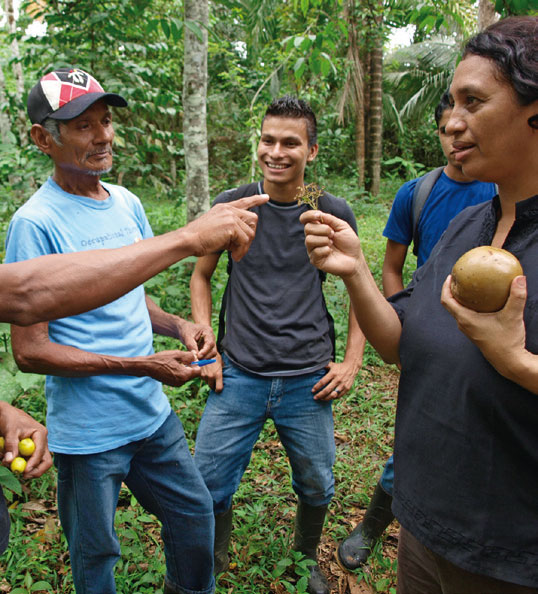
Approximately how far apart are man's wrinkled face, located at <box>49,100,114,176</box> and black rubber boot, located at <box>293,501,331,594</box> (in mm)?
1879

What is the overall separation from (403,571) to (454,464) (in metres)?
0.53

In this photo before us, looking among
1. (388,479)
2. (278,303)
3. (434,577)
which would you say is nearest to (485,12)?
(278,303)

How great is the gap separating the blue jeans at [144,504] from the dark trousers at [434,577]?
2.81 feet

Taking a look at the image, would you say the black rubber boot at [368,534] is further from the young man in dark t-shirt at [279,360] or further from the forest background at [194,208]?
the young man in dark t-shirt at [279,360]

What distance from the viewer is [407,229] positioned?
2.63 metres

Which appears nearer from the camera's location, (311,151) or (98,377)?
(98,377)

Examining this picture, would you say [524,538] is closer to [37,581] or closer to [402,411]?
[402,411]

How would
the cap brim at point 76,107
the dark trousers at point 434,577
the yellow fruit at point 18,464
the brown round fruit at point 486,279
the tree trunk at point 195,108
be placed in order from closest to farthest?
the brown round fruit at point 486,279
the dark trousers at point 434,577
the yellow fruit at point 18,464
the cap brim at point 76,107
the tree trunk at point 195,108

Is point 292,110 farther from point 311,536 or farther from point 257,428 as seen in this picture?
point 311,536

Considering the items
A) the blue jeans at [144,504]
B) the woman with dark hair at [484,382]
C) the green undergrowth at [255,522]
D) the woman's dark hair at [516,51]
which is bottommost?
the green undergrowth at [255,522]

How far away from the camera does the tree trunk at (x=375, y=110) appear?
11.3m

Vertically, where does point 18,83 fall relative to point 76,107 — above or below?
above

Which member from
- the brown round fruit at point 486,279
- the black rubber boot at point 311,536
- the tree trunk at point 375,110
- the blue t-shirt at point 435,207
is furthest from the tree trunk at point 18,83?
the tree trunk at point 375,110

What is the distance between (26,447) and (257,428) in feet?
3.61
